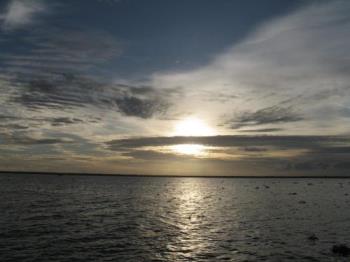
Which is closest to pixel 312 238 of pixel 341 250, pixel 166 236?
pixel 341 250

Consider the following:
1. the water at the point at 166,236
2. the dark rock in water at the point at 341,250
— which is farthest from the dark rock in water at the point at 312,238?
the dark rock in water at the point at 341,250

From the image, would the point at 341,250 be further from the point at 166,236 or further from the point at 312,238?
the point at 166,236

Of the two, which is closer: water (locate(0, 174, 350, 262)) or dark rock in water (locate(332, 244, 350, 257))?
water (locate(0, 174, 350, 262))

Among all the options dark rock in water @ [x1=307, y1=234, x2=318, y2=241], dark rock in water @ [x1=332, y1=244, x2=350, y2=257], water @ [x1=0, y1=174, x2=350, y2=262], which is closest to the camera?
water @ [x1=0, y1=174, x2=350, y2=262]

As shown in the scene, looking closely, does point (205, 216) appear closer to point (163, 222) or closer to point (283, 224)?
point (163, 222)

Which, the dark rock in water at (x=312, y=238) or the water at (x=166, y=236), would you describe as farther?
the dark rock in water at (x=312, y=238)

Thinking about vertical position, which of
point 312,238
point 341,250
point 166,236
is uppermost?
point 341,250

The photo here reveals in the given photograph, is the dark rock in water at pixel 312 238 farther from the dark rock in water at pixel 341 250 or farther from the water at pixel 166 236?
the dark rock in water at pixel 341 250

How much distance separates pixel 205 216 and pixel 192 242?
73.2 ft

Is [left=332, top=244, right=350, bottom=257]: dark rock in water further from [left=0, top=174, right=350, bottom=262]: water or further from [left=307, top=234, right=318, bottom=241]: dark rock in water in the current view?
[left=307, top=234, right=318, bottom=241]: dark rock in water

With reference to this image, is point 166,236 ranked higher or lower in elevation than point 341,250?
lower

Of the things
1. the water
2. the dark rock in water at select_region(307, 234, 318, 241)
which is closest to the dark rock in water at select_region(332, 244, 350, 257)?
the water

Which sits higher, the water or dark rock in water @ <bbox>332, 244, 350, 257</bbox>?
dark rock in water @ <bbox>332, 244, 350, 257</bbox>

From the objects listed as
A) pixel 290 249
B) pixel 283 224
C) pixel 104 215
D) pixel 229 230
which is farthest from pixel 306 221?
pixel 104 215
